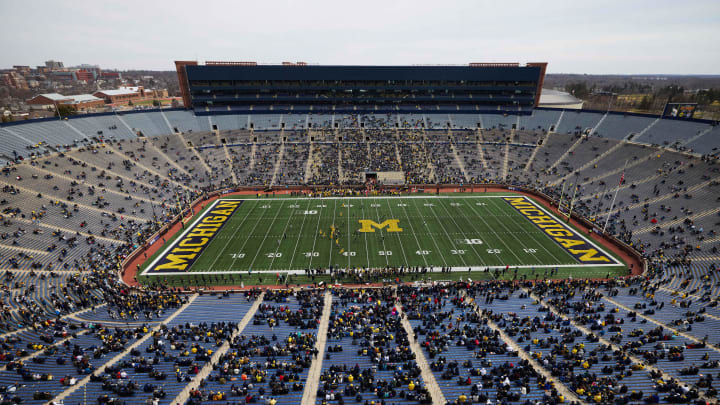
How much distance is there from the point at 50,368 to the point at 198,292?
9.81 m

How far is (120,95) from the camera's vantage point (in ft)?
382

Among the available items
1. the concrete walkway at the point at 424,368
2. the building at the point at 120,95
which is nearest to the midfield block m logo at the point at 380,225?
the concrete walkway at the point at 424,368

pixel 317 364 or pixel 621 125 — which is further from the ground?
pixel 621 125

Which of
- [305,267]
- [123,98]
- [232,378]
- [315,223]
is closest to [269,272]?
[305,267]

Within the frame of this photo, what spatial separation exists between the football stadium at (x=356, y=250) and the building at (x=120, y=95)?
7018cm

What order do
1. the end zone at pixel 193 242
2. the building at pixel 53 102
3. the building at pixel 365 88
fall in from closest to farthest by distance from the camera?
the end zone at pixel 193 242 → the building at pixel 365 88 → the building at pixel 53 102

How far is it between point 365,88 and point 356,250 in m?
48.6

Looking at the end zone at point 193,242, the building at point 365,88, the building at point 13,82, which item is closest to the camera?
the end zone at point 193,242

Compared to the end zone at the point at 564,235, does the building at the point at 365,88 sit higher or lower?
higher

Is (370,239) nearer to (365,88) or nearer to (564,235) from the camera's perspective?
(564,235)

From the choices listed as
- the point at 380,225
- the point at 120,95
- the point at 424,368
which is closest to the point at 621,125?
the point at 380,225

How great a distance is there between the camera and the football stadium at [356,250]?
15.9 m

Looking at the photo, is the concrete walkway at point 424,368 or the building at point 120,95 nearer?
the concrete walkway at point 424,368

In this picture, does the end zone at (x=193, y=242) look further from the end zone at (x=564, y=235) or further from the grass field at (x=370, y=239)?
the end zone at (x=564, y=235)
